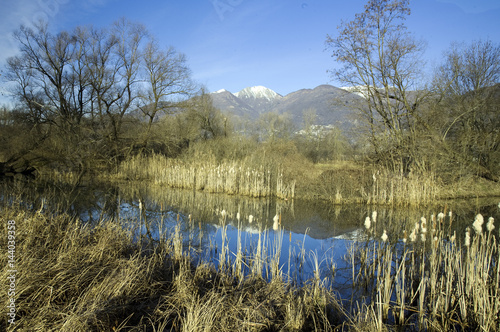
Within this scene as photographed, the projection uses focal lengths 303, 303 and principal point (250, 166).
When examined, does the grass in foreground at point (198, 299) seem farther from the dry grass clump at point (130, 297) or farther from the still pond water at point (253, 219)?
the still pond water at point (253, 219)

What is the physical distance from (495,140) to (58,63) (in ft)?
93.8

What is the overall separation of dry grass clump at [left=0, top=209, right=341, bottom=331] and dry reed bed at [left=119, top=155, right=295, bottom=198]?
916cm

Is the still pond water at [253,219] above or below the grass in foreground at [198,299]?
below

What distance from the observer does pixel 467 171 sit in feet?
50.1

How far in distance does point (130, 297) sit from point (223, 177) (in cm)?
1132

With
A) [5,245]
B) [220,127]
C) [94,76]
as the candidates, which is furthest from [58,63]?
[5,245]

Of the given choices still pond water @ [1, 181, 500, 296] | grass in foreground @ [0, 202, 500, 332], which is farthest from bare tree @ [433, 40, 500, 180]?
grass in foreground @ [0, 202, 500, 332]

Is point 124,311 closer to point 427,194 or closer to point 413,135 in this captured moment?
point 427,194

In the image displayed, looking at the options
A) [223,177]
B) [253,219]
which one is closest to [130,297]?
[253,219]

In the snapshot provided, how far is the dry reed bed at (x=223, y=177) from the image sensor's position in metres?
13.6

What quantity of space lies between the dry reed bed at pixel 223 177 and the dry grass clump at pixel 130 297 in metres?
9.16

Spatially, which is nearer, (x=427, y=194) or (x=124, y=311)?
(x=124, y=311)

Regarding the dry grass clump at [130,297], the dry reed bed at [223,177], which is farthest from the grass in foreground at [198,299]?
the dry reed bed at [223,177]

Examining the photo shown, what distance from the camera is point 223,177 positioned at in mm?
14617
